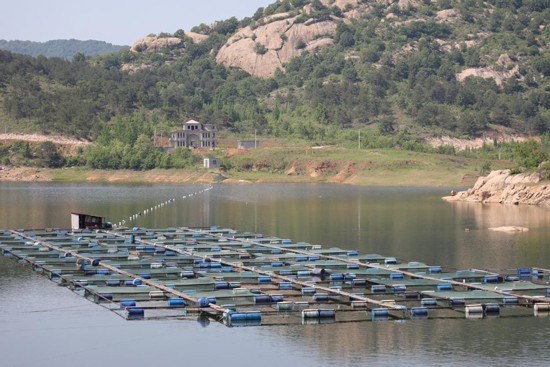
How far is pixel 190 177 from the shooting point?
168125 millimetres

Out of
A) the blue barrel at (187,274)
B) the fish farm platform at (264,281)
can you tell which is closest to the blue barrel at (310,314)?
the fish farm platform at (264,281)

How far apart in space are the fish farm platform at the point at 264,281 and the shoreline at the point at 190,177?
92153 millimetres

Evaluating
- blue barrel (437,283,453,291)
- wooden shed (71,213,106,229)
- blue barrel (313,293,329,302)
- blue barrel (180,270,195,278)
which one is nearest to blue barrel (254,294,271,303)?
blue barrel (313,293,329,302)

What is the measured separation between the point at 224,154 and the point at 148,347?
5652 inches

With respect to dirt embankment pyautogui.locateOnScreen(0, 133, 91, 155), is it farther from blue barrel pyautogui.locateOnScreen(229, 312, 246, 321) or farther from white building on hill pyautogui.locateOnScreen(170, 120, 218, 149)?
blue barrel pyautogui.locateOnScreen(229, 312, 246, 321)

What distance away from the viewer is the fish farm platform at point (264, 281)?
43.7 meters

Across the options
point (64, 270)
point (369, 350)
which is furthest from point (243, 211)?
point (369, 350)

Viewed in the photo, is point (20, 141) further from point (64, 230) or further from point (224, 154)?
point (64, 230)

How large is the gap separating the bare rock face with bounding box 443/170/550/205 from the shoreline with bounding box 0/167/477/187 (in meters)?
39.2

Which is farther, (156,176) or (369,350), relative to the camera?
(156,176)

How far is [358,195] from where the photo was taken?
13200 cm

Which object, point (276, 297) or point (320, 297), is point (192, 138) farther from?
point (276, 297)

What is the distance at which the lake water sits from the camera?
36.9 metres

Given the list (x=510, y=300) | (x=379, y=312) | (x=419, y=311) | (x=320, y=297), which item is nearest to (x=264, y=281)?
(x=320, y=297)
